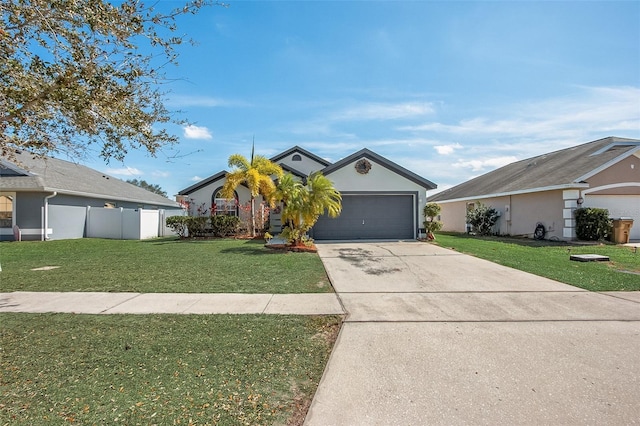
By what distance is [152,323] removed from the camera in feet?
16.0

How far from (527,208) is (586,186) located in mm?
3647

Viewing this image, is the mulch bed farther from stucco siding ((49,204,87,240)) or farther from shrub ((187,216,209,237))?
stucco siding ((49,204,87,240))

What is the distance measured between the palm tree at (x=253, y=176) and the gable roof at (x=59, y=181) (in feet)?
24.3

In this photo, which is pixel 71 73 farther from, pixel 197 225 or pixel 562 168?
pixel 562 168

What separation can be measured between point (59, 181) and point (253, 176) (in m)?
10.6

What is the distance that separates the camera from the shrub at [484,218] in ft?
69.5

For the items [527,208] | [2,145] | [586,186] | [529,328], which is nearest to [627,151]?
[586,186]

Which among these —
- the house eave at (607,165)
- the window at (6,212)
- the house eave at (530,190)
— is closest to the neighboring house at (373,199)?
the house eave at (530,190)

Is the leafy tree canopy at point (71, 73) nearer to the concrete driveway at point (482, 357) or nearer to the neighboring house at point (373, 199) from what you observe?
the concrete driveway at point (482, 357)

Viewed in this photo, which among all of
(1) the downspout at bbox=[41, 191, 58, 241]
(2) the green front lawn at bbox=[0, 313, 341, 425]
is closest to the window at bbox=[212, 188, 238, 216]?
(1) the downspout at bbox=[41, 191, 58, 241]

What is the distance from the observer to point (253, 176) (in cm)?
1683

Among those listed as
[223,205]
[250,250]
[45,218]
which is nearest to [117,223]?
[45,218]

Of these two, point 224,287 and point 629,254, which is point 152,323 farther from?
point 629,254

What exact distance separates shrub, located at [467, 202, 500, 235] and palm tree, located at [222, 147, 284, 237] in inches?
515
